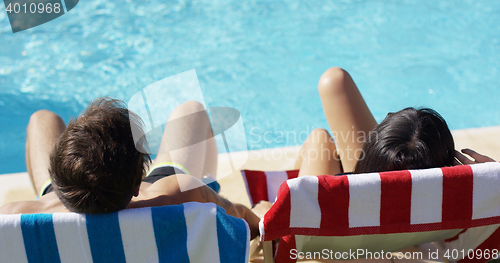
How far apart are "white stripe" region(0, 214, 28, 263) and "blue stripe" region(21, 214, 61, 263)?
0.01 metres

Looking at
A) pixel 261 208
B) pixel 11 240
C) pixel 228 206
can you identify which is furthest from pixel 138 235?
pixel 261 208

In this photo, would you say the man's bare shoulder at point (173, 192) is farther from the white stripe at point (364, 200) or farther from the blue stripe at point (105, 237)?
the white stripe at point (364, 200)

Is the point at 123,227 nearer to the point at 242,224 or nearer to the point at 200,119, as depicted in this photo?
the point at 242,224

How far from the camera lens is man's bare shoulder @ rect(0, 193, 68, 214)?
1.31 m

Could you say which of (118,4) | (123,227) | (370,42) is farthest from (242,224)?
(118,4)

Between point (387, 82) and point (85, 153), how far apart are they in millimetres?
4450

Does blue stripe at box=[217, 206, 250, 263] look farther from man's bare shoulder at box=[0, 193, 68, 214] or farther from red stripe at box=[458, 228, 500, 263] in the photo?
red stripe at box=[458, 228, 500, 263]

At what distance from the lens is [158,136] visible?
6.19ft

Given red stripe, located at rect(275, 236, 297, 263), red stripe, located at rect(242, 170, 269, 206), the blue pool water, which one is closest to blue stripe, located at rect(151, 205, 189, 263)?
red stripe, located at rect(275, 236, 297, 263)

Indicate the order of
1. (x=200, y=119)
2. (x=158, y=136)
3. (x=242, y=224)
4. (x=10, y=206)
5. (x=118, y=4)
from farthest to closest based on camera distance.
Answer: (x=118, y=4) < (x=200, y=119) < (x=158, y=136) < (x=10, y=206) < (x=242, y=224)

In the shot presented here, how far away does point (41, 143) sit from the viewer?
2.00m

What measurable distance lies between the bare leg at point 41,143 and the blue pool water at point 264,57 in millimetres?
2412

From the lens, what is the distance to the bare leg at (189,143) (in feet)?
6.51

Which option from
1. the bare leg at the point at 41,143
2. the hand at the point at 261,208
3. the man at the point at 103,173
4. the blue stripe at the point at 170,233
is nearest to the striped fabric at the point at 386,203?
the blue stripe at the point at 170,233
